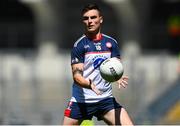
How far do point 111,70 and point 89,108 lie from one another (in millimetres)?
656

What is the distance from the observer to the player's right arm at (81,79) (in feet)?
26.3

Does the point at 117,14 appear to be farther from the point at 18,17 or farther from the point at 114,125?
the point at 114,125

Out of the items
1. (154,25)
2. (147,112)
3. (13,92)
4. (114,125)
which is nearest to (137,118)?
(147,112)

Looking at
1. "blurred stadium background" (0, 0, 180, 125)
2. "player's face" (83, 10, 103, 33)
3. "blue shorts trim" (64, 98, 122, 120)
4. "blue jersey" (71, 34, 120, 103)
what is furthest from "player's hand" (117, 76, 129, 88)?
"blurred stadium background" (0, 0, 180, 125)

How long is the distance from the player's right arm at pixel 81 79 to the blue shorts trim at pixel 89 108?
1.28ft

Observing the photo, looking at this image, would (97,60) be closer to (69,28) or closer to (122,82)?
(122,82)

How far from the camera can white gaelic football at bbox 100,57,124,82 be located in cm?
800

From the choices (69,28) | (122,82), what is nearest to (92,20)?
(122,82)

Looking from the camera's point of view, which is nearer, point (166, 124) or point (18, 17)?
point (166, 124)

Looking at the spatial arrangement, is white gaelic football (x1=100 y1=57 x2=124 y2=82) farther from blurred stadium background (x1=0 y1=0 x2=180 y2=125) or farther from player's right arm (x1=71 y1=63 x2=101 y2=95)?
blurred stadium background (x1=0 y1=0 x2=180 y2=125)

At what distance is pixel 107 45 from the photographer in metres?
8.32

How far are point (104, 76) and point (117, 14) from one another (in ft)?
97.8

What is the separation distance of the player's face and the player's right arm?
40 centimetres

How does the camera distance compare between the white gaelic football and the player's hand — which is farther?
Answer: the player's hand
